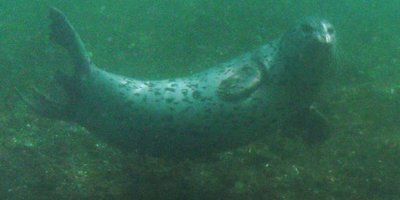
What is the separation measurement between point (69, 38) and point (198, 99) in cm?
239

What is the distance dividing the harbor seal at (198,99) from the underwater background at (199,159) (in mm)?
293

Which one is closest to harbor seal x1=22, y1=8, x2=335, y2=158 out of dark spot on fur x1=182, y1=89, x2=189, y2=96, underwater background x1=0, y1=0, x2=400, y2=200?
dark spot on fur x1=182, y1=89, x2=189, y2=96

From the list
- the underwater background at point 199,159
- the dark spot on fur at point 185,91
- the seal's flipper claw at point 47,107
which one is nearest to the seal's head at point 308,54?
the underwater background at point 199,159

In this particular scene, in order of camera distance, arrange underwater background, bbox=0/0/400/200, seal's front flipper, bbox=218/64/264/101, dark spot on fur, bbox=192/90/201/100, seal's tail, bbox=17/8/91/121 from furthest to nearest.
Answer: seal's tail, bbox=17/8/91/121, dark spot on fur, bbox=192/90/201/100, seal's front flipper, bbox=218/64/264/101, underwater background, bbox=0/0/400/200

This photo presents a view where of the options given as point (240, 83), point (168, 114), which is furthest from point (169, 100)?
point (240, 83)

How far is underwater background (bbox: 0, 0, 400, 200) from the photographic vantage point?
5.34 metres

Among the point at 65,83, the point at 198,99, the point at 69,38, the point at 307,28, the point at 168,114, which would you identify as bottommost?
the point at 168,114

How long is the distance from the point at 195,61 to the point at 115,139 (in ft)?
14.2

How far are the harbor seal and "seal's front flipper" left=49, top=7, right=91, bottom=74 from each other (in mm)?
16

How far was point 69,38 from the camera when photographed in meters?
6.89

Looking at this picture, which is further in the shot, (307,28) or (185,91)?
(307,28)

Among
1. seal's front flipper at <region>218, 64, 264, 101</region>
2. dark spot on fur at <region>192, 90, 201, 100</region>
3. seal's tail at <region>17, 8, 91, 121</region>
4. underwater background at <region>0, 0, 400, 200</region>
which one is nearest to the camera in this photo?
underwater background at <region>0, 0, 400, 200</region>

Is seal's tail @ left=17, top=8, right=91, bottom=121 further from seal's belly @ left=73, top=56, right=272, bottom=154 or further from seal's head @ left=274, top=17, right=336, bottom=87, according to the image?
seal's head @ left=274, top=17, right=336, bottom=87

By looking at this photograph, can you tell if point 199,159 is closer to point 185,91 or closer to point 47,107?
point 185,91
